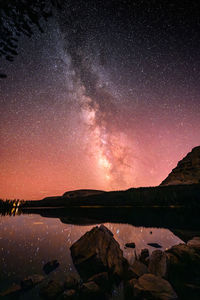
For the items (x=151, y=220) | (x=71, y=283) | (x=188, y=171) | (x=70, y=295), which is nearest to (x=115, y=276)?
(x=71, y=283)

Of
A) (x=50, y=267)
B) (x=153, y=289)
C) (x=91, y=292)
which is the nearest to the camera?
(x=153, y=289)

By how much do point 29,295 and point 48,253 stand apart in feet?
9.90

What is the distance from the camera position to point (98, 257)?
443 centimetres

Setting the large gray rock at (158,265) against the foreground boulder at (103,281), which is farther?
the large gray rock at (158,265)

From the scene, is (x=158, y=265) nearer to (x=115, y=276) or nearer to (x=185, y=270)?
(x=185, y=270)

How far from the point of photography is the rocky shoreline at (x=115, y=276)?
3.13 metres

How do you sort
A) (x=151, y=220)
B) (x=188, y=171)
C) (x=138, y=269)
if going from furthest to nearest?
(x=188, y=171) < (x=151, y=220) < (x=138, y=269)

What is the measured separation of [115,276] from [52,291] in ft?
6.08

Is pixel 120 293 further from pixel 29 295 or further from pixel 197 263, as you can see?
pixel 197 263

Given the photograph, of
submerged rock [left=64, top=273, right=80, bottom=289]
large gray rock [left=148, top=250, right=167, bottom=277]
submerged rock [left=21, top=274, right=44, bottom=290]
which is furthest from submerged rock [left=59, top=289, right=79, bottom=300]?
large gray rock [left=148, top=250, right=167, bottom=277]

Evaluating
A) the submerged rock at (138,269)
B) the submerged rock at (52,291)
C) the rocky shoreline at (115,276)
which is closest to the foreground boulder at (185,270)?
the rocky shoreline at (115,276)

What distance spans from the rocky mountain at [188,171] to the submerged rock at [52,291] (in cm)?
10349

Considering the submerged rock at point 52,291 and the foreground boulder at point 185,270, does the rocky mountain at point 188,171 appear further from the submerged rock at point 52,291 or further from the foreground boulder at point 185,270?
the submerged rock at point 52,291

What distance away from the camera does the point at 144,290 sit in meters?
2.99
